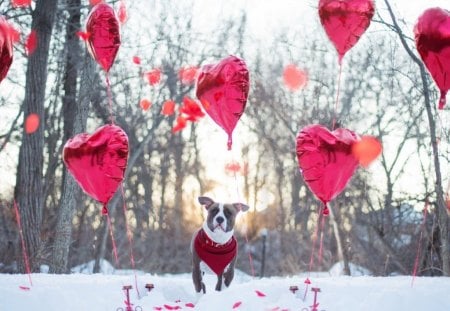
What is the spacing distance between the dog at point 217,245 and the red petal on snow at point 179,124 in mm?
13108

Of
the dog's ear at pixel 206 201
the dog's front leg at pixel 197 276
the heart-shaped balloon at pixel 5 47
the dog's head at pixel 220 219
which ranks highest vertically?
the heart-shaped balloon at pixel 5 47

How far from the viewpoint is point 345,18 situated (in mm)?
5652

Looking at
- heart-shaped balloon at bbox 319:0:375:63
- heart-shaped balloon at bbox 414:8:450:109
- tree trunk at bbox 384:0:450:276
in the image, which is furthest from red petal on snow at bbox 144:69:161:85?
heart-shaped balloon at bbox 414:8:450:109

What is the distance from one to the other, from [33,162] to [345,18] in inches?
193

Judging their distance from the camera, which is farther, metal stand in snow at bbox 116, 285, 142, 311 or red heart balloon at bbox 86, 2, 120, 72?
red heart balloon at bbox 86, 2, 120, 72

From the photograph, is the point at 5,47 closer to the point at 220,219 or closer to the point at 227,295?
the point at 220,219

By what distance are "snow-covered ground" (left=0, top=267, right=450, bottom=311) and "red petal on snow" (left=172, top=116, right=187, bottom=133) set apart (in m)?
13.0

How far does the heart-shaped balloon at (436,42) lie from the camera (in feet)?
16.4

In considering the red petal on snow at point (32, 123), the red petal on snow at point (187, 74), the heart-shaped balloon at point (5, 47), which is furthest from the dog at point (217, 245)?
the red petal on snow at point (187, 74)

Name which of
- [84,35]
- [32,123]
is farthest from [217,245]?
[32,123]

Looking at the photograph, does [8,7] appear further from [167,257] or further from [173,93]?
[167,257]

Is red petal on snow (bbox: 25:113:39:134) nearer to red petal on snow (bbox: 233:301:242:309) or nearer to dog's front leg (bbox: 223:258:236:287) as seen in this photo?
dog's front leg (bbox: 223:258:236:287)

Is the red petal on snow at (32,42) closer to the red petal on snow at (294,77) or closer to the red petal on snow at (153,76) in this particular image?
the red petal on snow at (153,76)

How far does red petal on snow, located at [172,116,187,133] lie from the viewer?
62.3ft
